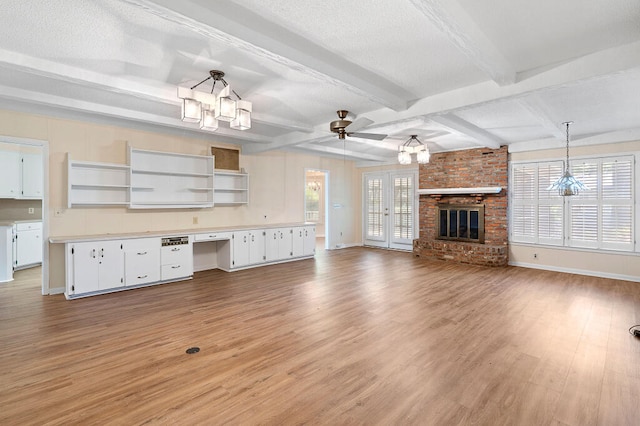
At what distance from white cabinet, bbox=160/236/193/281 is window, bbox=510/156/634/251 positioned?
6.65 meters

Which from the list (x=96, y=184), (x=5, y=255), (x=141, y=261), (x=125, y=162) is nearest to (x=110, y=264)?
(x=141, y=261)

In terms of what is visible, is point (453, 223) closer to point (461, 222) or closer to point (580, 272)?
point (461, 222)

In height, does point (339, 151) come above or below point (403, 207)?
above

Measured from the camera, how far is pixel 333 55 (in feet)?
9.52

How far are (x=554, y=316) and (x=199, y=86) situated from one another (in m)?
4.97

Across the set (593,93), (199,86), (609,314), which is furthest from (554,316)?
(199,86)

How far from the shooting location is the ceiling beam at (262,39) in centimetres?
210

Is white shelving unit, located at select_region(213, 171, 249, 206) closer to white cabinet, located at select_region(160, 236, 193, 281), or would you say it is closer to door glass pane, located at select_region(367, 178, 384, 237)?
white cabinet, located at select_region(160, 236, 193, 281)

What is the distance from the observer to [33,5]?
218 cm

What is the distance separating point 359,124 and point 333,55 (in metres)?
1.38

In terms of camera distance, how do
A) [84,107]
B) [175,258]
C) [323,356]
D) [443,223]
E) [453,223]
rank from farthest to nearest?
[443,223]
[453,223]
[175,258]
[84,107]
[323,356]

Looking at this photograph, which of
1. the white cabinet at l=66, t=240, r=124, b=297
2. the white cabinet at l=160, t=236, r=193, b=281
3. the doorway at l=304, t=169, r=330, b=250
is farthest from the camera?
the doorway at l=304, t=169, r=330, b=250

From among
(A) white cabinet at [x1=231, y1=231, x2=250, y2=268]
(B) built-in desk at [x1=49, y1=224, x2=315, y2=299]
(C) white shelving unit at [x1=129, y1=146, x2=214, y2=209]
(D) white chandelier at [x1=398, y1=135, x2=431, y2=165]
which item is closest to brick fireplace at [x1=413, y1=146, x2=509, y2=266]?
Result: (D) white chandelier at [x1=398, y1=135, x2=431, y2=165]

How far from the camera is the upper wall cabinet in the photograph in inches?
241
